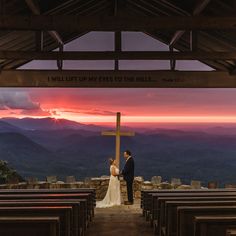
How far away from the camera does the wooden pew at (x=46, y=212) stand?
6375 mm

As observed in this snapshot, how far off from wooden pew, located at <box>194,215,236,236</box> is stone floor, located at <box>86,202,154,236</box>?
8.78 feet

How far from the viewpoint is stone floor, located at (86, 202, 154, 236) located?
8.48m

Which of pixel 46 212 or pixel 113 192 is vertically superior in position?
pixel 46 212

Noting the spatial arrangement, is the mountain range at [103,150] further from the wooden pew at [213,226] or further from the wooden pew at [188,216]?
the wooden pew at [213,226]

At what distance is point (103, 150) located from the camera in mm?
23016

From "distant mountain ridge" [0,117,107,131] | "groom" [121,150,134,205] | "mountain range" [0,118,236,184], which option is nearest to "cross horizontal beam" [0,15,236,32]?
"groom" [121,150,134,205]

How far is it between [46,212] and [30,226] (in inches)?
27.3

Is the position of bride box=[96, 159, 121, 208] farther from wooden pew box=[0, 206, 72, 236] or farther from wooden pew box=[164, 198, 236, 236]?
wooden pew box=[0, 206, 72, 236]

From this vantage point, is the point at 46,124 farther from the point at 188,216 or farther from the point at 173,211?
the point at 188,216

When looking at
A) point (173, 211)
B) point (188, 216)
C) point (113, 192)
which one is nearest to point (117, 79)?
point (113, 192)

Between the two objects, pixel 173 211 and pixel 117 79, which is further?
pixel 117 79

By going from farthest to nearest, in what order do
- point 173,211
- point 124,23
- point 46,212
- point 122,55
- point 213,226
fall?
point 122,55
point 124,23
point 173,211
point 46,212
point 213,226

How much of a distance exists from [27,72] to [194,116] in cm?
791

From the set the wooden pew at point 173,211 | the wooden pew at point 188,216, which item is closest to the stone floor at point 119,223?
the wooden pew at point 173,211
